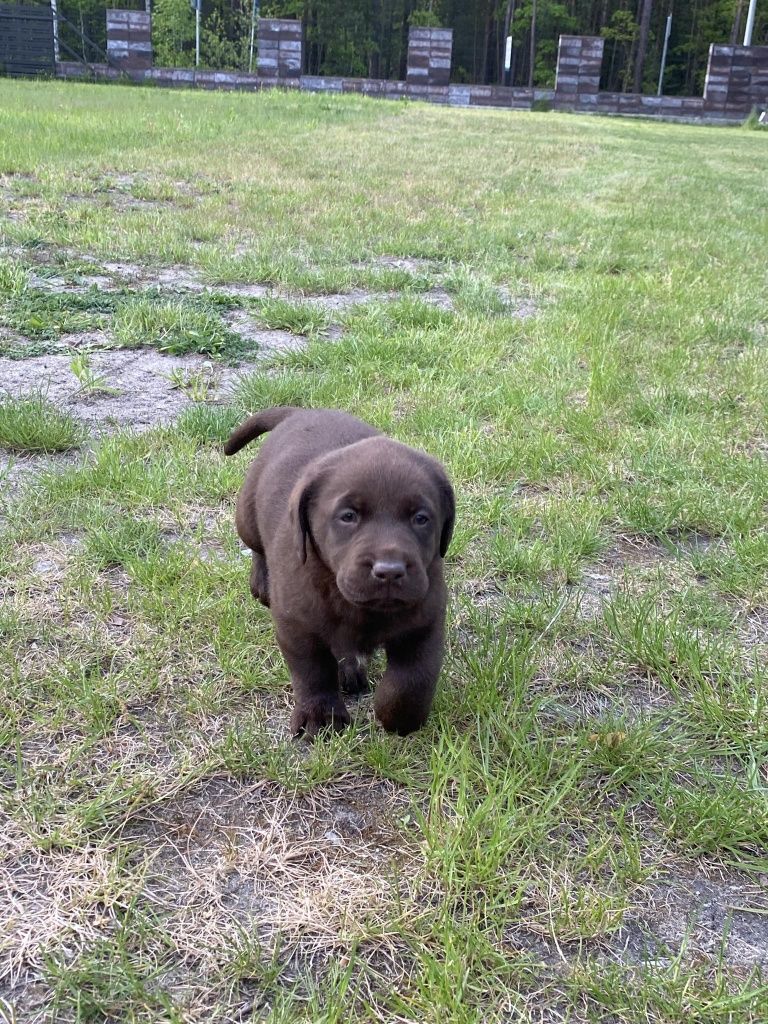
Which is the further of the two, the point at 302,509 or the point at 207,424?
the point at 207,424

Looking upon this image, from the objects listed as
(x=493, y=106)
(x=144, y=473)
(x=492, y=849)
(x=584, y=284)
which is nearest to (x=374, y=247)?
(x=584, y=284)

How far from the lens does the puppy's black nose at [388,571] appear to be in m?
1.96

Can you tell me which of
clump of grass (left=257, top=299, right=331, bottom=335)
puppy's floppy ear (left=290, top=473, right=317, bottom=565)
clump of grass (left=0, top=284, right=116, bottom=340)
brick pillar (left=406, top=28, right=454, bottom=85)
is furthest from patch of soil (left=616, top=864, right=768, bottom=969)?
brick pillar (left=406, top=28, right=454, bottom=85)

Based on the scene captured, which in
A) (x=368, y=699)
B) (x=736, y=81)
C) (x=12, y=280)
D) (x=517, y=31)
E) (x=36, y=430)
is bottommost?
(x=368, y=699)

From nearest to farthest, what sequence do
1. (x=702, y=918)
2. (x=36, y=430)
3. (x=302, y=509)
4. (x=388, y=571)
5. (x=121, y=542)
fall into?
(x=702, y=918) < (x=388, y=571) < (x=302, y=509) < (x=121, y=542) < (x=36, y=430)

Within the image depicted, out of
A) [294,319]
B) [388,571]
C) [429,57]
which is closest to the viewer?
[388,571]

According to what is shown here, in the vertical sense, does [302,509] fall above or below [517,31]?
below

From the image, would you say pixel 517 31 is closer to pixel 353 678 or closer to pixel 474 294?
pixel 474 294

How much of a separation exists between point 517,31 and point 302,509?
5533cm

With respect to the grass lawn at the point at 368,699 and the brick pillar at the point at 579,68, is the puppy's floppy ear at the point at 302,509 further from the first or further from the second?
the brick pillar at the point at 579,68

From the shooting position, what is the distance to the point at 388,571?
1958 mm

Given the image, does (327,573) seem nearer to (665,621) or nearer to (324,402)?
(665,621)

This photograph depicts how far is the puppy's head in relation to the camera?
6.54ft

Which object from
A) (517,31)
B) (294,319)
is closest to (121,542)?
(294,319)
